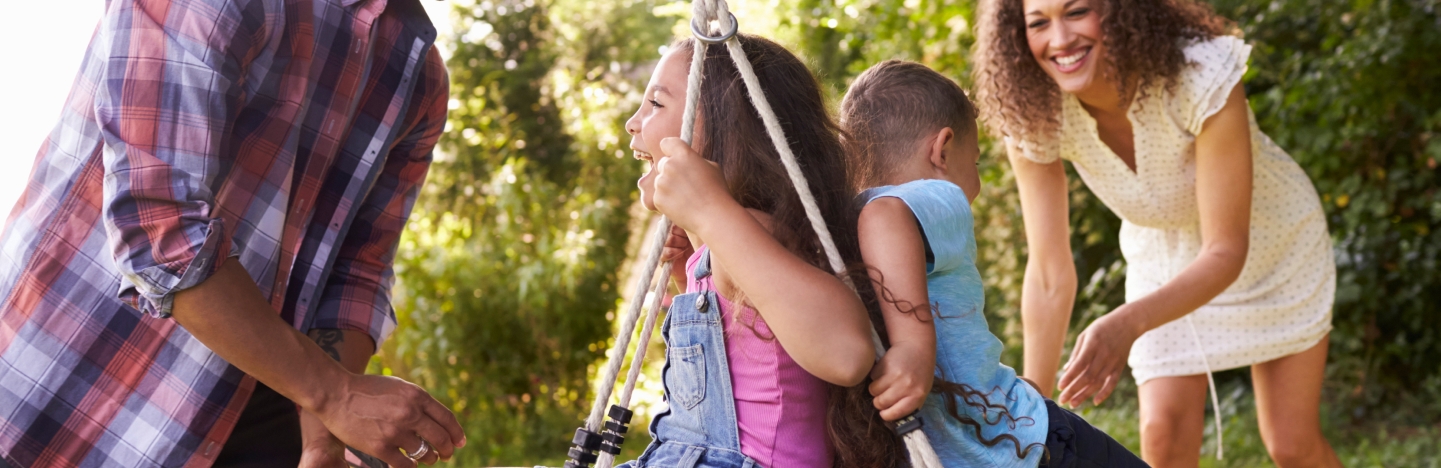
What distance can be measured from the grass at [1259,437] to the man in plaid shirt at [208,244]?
149 inches

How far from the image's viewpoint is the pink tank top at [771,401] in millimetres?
1564

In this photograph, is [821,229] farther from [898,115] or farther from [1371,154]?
[1371,154]

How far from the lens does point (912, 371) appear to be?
1450 mm

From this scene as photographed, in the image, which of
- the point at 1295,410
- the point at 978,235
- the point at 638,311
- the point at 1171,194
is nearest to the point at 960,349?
the point at 638,311

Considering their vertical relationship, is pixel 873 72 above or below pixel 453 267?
below

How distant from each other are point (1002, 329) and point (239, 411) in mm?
4660

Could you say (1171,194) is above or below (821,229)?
above

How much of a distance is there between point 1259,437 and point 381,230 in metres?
4.06

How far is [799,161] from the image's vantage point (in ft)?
5.44

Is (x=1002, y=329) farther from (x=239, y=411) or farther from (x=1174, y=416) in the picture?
(x=239, y=411)

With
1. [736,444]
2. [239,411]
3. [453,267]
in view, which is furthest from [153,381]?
Result: [453,267]

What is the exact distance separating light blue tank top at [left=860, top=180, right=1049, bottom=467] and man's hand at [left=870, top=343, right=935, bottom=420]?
12 centimetres

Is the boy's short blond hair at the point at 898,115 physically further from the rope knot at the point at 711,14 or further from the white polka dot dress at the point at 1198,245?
the white polka dot dress at the point at 1198,245

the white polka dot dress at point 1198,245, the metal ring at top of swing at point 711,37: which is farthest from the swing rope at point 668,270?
the white polka dot dress at point 1198,245
